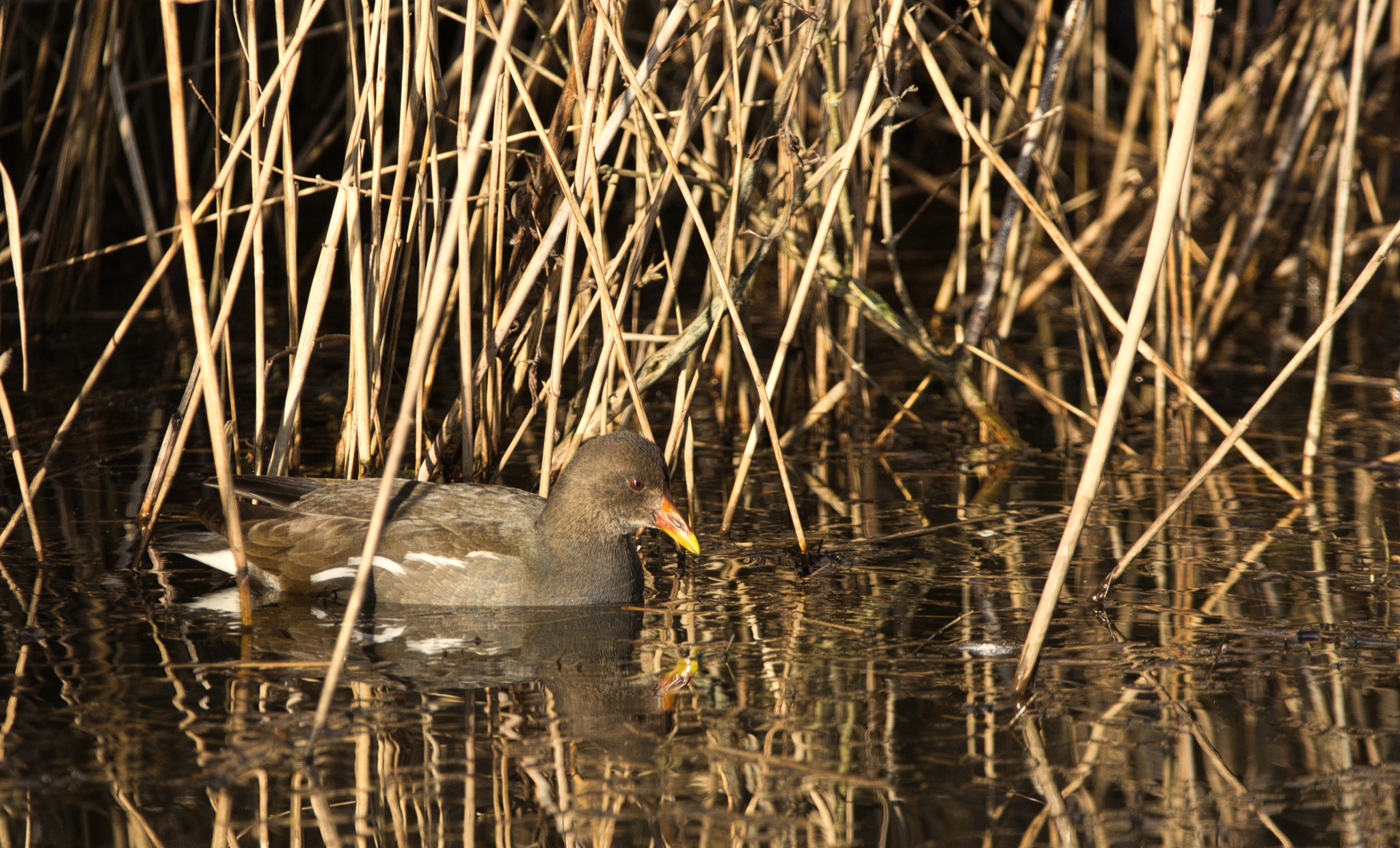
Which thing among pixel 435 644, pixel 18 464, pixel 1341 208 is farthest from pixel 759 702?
pixel 1341 208

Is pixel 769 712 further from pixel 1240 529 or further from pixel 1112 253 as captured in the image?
pixel 1112 253

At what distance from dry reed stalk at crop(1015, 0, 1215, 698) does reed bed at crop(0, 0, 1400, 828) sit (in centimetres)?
1

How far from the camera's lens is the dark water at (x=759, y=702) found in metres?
3.38

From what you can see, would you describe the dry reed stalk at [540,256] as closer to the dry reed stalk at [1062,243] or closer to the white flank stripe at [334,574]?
the white flank stripe at [334,574]

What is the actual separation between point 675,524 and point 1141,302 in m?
2.01

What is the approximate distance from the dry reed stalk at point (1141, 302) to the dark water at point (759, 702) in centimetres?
49

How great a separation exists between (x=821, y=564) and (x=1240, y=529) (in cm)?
162

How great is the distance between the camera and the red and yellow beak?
4.97m

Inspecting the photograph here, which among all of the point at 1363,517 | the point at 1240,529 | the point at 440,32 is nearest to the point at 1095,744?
the point at 1240,529

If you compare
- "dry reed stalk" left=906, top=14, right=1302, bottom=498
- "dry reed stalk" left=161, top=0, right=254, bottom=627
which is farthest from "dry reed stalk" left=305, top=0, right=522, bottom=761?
"dry reed stalk" left=906, top=14, right=1302, bottom=498

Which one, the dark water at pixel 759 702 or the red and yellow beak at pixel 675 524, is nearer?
the dark water at pixel 759 702

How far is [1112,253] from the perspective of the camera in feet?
34.9

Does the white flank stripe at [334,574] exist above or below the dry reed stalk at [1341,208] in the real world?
below

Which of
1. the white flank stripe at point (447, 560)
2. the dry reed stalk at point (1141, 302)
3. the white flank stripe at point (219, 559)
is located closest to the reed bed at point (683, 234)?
the dry reed stalk at point (1141, 302)
